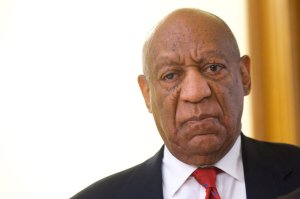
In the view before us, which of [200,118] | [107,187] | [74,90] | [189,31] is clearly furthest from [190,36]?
[74,90]

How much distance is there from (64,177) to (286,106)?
33.5 inches

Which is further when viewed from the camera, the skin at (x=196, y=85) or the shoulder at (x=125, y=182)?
the shoulder at (x=125, y=182)

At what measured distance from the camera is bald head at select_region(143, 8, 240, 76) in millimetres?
1439

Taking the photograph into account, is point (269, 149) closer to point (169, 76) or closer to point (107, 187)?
point (169, 76)

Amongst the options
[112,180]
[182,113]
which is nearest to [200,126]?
[182,113]

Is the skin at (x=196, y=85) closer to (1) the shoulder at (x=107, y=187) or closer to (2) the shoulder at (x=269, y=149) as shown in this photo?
(2) the shoulder at (x=269, y=149)

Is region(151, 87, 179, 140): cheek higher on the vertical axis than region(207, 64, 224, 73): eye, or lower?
lower

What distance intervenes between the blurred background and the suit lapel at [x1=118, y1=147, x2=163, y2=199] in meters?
0.50

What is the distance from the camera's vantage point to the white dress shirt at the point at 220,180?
4.72 feet

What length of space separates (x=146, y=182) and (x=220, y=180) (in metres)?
0.21

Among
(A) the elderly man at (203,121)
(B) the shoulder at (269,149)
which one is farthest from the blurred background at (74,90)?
(A) the elderly man at (203,121)

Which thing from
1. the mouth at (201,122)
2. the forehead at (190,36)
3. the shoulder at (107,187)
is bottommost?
the shoulder at (107,187)

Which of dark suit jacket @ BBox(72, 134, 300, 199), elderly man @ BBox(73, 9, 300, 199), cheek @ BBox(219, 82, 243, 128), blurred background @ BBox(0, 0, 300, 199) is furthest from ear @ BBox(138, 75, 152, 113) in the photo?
blurred background @ BBox(0, 0, 300, 199)

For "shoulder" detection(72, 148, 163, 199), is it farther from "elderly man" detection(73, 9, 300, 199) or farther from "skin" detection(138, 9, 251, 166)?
"skin" detection(138, 9, 251, 166)
